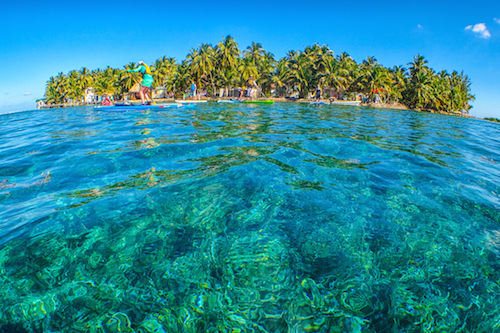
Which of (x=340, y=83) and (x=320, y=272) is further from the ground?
(x=340, y=83)

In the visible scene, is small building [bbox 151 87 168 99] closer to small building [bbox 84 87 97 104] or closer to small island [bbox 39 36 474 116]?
small island [bbox 39 36 474 116]

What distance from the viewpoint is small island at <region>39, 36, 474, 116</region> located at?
159 ft

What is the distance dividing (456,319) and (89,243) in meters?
3.70

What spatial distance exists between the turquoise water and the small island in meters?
46.9

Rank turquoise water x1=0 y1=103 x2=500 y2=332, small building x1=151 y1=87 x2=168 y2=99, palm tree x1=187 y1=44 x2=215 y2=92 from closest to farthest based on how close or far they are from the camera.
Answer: turquoise water x1=0 y1=103 x2=500 y2=332 < palm tree x1=187 y1=44 x2=215 y2=92 < small building x1=151 y1=87 x2=168 y2=99

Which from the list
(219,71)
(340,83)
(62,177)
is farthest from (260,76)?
(62,177)

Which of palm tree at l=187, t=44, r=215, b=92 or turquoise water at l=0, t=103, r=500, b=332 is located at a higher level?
palm tree at l=187, t=44, r=215, b=92

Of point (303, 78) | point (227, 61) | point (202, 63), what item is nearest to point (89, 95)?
point (202, 63)

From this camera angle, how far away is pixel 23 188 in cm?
418

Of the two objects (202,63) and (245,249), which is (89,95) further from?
(245,249)

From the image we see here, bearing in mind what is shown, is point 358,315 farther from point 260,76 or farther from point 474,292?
point 260,76

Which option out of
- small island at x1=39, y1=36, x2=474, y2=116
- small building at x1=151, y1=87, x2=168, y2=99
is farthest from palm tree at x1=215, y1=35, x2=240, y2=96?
small building at x1=151, y1=87, x2=168, y2=99

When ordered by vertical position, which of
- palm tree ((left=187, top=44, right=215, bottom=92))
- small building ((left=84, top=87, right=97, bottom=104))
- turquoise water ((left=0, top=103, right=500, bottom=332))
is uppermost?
palm tree ((left=187, top=44, right=215, bottom=92))

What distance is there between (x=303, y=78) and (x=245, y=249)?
2101 inches
